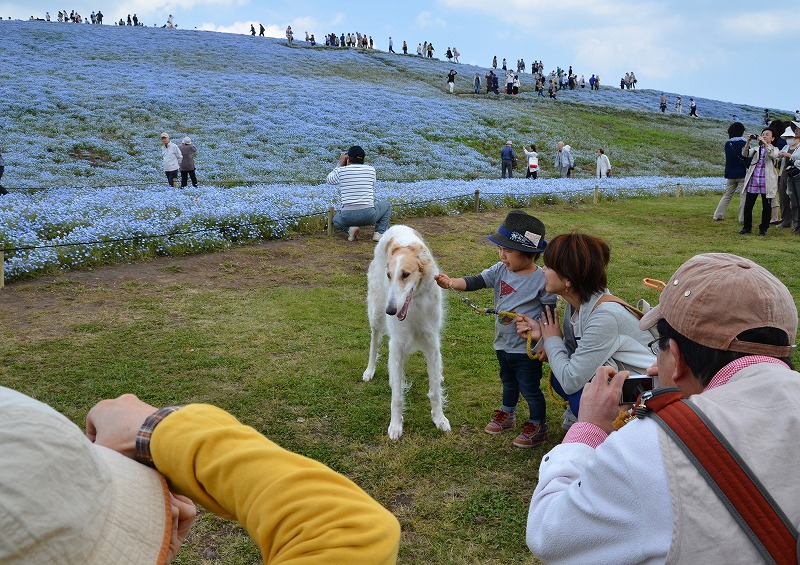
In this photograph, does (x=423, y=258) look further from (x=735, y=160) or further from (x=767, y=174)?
(x=735, y=160)

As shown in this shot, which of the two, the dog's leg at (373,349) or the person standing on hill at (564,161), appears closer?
the dog's leg at (373,349)

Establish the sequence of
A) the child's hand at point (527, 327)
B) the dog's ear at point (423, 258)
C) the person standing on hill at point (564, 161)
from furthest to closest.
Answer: the person standing on hill at point (564, 161)
the dog's ear at point (423, 258)
the child's hand at point (527, 327)

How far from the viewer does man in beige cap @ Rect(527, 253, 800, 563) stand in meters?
1.26

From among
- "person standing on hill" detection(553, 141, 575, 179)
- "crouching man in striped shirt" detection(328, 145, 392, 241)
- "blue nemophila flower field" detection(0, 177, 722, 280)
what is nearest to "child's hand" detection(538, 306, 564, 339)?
"blue nemophila flower field" detection(0, 177, 722, 280)

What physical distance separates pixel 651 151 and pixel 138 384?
33.4 m

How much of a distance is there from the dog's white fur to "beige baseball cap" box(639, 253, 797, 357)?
9.98 feet

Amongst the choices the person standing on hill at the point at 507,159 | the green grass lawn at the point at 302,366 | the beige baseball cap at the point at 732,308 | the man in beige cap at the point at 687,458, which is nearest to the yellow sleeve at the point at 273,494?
the man in beige cap at the point at 687,458

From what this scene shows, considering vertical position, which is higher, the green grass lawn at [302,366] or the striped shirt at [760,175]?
→ the striped shirt at [760,175]

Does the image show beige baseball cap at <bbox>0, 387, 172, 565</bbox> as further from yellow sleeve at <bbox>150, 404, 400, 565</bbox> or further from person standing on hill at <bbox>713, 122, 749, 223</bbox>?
person standing on hill at <bbox>713, 122, 749, 223</bbox>

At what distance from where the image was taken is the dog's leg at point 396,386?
4.73m

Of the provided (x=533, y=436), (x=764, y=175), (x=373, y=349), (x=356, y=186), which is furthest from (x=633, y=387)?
(x=764, y=175)

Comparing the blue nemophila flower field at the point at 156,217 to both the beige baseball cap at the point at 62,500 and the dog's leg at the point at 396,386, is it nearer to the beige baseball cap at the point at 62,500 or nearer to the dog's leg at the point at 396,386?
the dog's leg at the point at 396,386

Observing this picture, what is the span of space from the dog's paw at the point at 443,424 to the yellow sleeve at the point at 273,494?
12.2 feet

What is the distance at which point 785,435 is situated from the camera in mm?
1291
